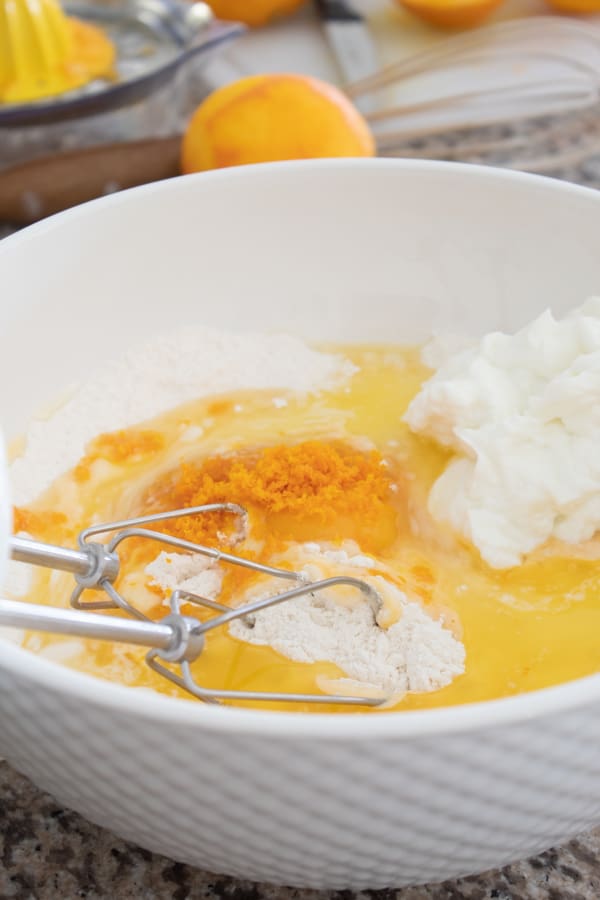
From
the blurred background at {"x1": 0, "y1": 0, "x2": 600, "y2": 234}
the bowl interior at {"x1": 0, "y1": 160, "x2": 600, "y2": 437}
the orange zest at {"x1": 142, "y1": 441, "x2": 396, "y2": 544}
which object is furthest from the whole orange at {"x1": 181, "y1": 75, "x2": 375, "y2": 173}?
the orange zest at {"x1": 142, "y1": 441, "x2": 396, "y2": 544}

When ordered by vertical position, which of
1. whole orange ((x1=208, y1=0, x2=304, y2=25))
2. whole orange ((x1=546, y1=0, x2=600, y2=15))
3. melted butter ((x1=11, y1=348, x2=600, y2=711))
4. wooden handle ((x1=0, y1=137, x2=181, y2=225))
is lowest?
whole orange ((x1=546, y1=0, x2=600, y2=15))

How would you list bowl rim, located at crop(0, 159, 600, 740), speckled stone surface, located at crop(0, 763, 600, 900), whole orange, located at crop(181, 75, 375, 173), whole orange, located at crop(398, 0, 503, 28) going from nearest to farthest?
bowl rim, located at crop(0, 159, 600, 740), speckled stone surface, located at crop(0, 763, 600, 900), whole orange, located at crop(181, 75, 375, 173), whole orange, located at crop(398, 0, 503, 28)

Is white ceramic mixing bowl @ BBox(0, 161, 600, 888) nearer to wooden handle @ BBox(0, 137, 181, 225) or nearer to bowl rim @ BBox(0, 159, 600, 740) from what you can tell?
bowl rim @ BBox(0, 159, 600, 740)

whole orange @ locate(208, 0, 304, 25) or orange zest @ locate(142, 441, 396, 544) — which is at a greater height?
whole orange @ locate(208, 0, 304, 25)

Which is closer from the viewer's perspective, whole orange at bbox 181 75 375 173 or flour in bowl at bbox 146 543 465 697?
flour in bowl at bbox 146 543 465 697

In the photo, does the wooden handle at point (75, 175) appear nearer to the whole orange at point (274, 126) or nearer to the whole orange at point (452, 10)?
the whole orange at point (274, 126)

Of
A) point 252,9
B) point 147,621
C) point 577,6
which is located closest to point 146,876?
point 147,621

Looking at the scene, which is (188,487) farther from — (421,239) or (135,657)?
(421,239)
